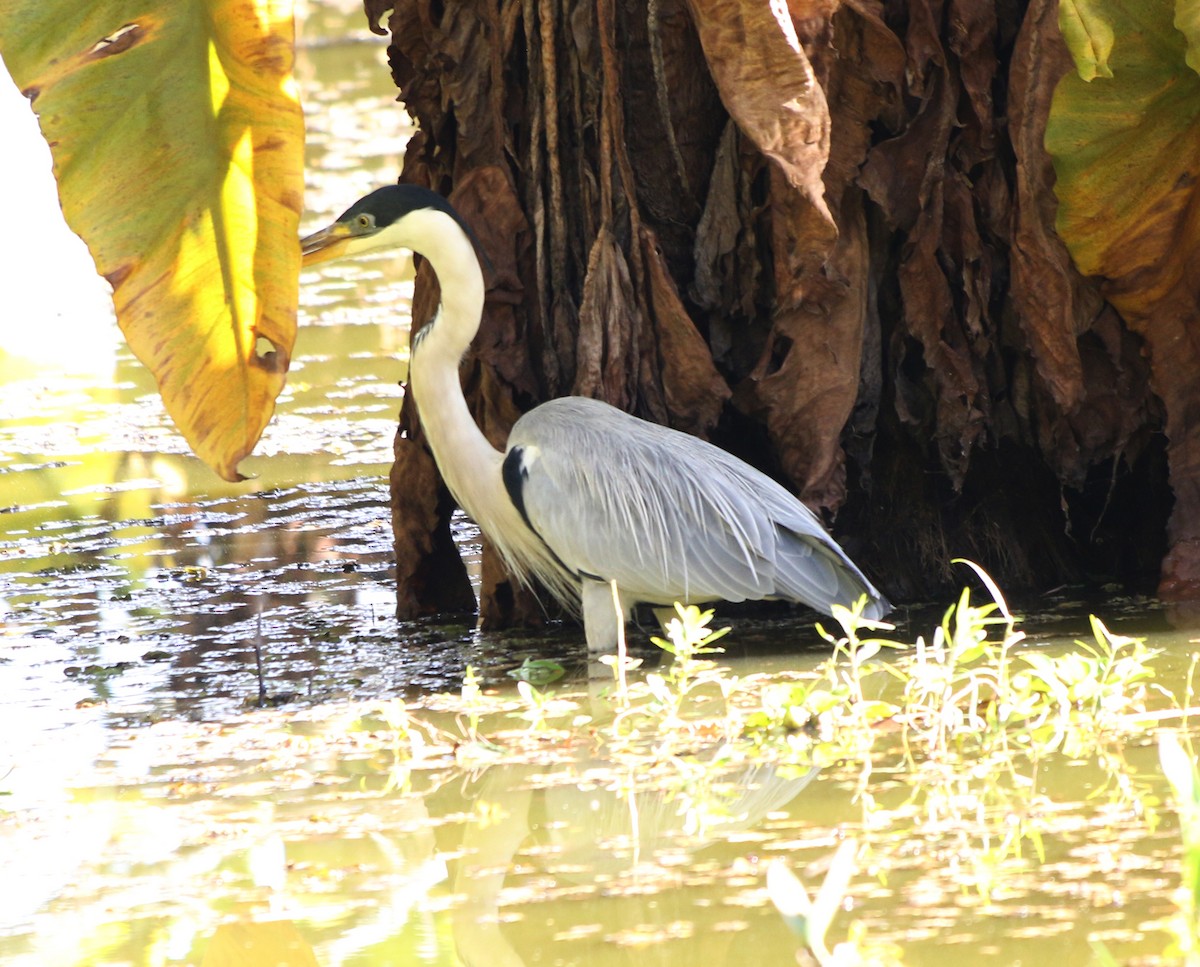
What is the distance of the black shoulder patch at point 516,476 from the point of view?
5.07 metres

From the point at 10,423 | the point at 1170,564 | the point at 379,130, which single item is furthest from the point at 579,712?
the point at 379,130

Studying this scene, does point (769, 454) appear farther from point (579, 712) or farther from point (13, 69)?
point (13, 69)

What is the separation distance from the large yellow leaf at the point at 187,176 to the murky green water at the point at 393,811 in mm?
840

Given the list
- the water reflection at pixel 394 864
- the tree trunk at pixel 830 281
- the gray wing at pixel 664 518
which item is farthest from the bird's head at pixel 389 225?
the water reflection at pixel 394 864

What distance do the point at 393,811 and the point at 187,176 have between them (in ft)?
5.73

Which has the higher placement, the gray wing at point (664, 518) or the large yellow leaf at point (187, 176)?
the large yellow leaf at point (187, 176)

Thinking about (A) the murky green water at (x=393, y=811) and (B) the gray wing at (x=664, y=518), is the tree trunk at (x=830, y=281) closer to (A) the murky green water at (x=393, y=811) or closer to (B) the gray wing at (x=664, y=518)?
(B) the gray wing at (x=664, y=518)

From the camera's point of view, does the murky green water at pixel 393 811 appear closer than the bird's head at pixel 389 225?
Yes

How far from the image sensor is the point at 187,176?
429 centimetres

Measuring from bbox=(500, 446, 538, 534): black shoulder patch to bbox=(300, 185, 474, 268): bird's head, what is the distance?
0.67 metres

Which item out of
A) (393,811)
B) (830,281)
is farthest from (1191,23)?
(393,811)

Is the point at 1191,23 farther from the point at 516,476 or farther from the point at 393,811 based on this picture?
the point at 393,811

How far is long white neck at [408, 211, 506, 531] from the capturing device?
5184mm

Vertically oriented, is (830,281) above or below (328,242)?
below
